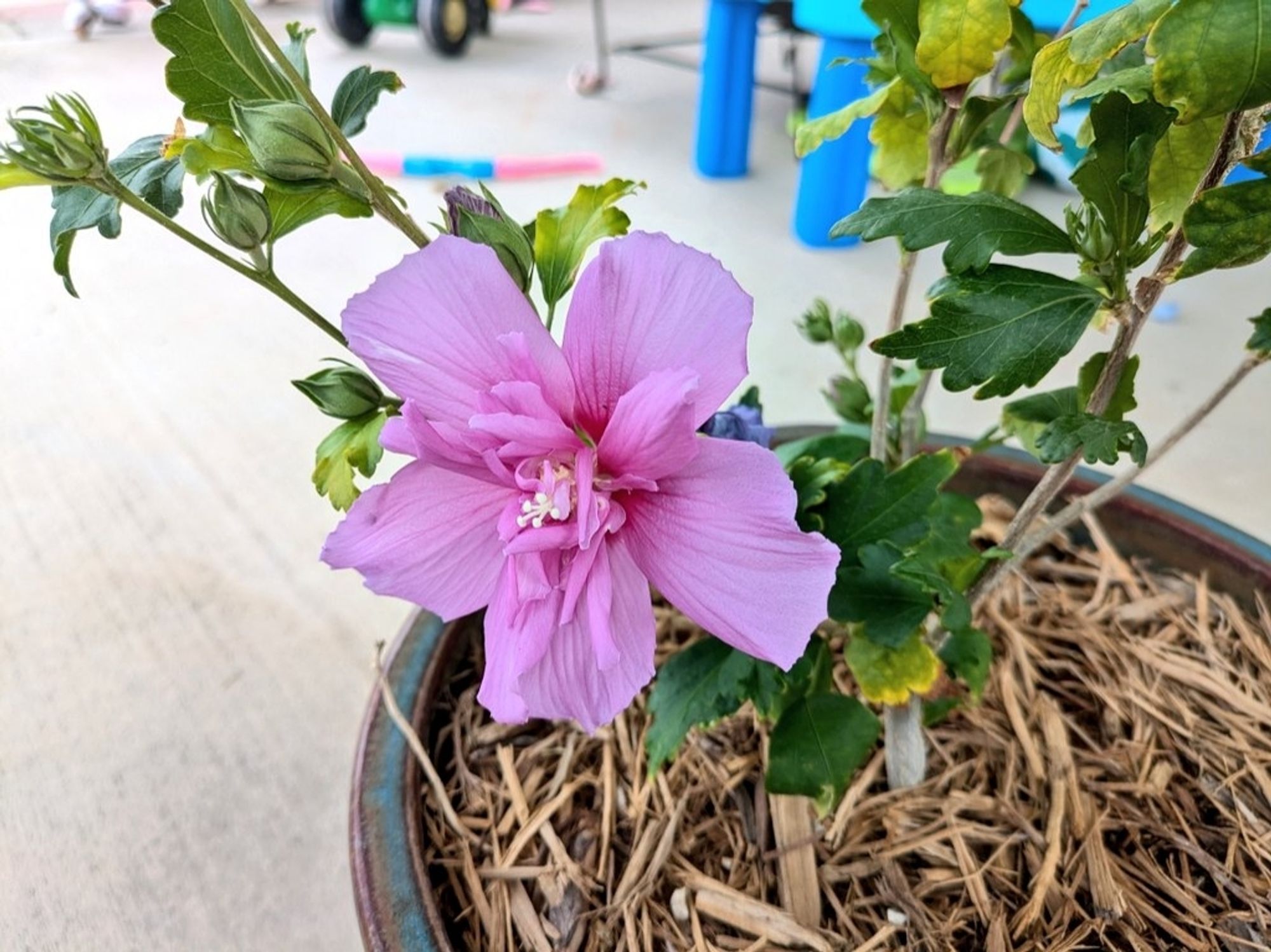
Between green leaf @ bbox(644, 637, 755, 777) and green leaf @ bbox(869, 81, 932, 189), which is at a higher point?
green leaf @ bbox(869, 81, 932, 189)

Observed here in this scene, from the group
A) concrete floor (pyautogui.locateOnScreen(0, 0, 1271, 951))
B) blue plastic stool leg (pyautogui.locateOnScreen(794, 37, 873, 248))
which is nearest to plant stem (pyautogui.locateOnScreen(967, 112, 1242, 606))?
concrete floor (pyautogui.locateOnScreen(0, 0, 1271, 951))

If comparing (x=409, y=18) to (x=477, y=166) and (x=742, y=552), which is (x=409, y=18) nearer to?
(x=477, y=166)

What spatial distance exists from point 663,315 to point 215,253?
5.9 inches

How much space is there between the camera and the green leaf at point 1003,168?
44 centimetres

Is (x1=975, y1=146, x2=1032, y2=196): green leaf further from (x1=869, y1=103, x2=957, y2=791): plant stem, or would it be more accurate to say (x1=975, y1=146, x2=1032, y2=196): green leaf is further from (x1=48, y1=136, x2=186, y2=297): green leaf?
(x1=48, y1=136, x2=186, y2=297): green leaf

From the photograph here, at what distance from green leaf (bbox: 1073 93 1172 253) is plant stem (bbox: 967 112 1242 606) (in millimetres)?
14

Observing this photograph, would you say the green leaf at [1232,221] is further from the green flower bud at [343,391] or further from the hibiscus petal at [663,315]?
the green flower bud at [343,391]

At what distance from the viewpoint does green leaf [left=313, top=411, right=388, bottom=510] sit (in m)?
0.33

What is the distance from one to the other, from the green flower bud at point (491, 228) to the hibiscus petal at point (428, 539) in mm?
74

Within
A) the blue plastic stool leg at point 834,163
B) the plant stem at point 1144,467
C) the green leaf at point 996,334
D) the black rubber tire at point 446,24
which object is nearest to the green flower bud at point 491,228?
the green leaf at point 996,334

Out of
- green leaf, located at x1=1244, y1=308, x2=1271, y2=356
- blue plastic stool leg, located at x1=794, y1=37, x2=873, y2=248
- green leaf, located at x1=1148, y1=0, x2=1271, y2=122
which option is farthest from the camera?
blue plastic stool leg, located at x1=794, y1=37, x2=873, y2=248

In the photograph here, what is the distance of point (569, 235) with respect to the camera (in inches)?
14.0

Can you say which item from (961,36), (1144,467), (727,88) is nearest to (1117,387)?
(1144,467)

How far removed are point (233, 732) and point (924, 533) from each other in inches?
20.0
